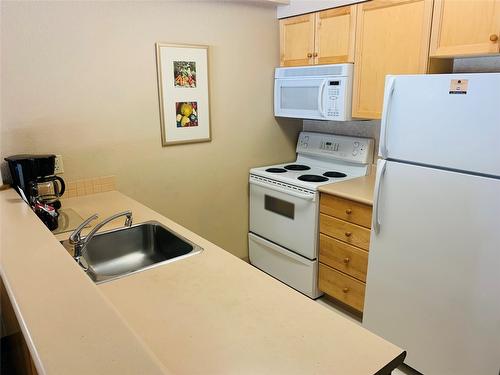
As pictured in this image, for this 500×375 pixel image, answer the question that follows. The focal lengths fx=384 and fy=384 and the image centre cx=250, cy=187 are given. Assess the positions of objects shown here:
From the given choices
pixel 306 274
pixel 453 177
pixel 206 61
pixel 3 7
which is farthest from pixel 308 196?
pixel 3 7

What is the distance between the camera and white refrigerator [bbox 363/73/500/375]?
168 cm

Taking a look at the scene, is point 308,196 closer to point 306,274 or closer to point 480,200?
point 306,274

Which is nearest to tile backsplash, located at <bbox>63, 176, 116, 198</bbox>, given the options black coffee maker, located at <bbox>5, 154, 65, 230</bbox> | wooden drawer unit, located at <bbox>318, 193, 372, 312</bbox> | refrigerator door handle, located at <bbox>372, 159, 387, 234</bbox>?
black coffee maker, located at <bbox>5, 154, 65, 230</bbox>

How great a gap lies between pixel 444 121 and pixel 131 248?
1.63m

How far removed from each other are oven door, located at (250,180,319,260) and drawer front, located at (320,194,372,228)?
0.08 meters

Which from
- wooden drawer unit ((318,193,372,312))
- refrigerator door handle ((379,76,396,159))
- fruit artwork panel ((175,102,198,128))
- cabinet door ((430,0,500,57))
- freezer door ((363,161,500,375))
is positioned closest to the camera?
freezer door ((363,161,500,375))

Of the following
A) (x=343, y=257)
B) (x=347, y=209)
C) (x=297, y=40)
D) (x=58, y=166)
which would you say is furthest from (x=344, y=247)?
(x=58, y=166)

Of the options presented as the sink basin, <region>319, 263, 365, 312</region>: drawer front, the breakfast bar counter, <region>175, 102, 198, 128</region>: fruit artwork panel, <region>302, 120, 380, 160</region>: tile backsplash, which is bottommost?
<region>319, 263, 365, 312</region>: drawer front

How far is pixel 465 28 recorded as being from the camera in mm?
1942

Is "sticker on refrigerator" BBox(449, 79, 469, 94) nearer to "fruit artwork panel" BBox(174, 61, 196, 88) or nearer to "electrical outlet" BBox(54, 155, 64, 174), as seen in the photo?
"fruit artwork panel" BBox(174, 61, 196, 88)

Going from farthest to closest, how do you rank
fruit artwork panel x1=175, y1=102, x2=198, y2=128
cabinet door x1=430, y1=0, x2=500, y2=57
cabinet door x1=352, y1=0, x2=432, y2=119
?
fruit artwork panel x1=175, y1=102, x2=198, y2=128, cabinet door x1=352, y1=0, x2=432, y2=119, cabinet door x1=430, y1=0, x2=500, y2=57

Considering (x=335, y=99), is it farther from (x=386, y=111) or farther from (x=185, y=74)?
(x=185, y=74)

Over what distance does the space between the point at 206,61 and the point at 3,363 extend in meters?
2.16

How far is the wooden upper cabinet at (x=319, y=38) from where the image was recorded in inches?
102
